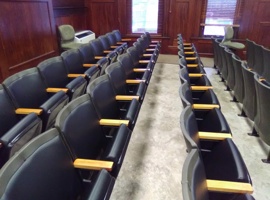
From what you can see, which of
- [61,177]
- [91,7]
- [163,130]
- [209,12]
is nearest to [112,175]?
[61,177]

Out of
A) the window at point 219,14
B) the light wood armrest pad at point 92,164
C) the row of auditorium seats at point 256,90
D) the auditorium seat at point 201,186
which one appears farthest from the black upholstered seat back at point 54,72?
the window at point 219,14

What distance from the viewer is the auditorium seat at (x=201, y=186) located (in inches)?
28.4

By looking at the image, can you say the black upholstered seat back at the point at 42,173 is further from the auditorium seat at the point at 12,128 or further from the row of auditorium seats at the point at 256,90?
the row of auditorium seats at the point at 256,90

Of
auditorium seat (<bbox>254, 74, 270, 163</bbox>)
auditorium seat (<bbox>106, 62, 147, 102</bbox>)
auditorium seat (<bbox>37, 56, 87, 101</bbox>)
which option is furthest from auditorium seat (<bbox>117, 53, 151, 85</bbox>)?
auditorium seat (<bbox>254, 74, 270, 163</bbox>)

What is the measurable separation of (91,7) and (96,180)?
6.20m

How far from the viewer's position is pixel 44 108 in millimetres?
1647

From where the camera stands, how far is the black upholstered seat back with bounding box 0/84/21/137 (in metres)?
1.55

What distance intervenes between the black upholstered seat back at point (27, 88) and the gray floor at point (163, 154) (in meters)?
1.03

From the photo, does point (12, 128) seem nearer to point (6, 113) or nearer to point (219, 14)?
point (6, 113)

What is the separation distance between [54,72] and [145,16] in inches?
178

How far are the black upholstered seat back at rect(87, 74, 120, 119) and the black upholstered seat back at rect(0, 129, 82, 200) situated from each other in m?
0.55

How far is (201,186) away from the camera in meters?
0.89

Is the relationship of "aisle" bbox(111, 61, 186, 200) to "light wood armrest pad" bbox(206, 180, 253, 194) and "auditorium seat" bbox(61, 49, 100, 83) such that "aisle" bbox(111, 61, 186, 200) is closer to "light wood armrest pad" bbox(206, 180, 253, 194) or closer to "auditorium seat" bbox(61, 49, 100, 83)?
Answer: "light wood armrest pad" bbox(206, 180, 253, 194)

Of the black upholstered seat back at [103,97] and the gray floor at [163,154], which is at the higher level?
the black upholstered seat back at [103,97]
